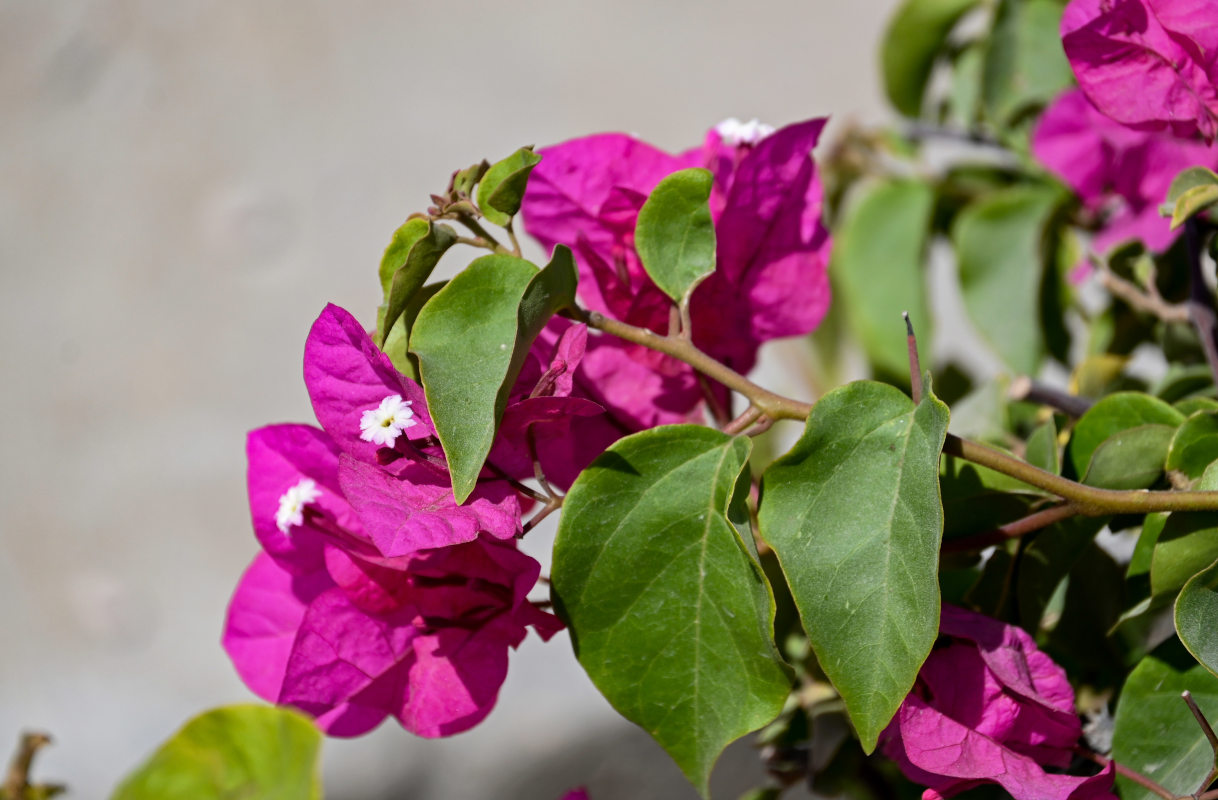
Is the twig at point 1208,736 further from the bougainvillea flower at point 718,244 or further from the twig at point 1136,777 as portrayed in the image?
the bougainvillea flower at point 718,244

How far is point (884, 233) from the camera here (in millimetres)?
715

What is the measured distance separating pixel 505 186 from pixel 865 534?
0.50 ft

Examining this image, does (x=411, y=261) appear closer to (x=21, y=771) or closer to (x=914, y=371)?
(x=914, y=371)

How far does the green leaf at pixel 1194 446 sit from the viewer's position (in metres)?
0.35

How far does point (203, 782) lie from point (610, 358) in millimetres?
208

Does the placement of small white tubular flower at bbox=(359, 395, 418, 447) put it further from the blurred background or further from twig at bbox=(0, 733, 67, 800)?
the blurred background

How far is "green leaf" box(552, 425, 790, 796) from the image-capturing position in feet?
1.03

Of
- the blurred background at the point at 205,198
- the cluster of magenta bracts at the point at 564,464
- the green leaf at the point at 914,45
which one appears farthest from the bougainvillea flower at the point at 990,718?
the blurred background at the point at 205,198

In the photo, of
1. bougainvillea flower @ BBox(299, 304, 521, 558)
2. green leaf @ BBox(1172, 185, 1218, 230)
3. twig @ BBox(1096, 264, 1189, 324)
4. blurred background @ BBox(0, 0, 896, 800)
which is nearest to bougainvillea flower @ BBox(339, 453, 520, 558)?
bougainvillea flower @ BBox(299, 304, 521, 558)

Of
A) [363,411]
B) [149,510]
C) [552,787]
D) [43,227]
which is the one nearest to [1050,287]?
[363,411]

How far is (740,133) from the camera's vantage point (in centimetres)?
42

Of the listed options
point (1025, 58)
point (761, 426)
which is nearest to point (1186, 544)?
point (761, 426)

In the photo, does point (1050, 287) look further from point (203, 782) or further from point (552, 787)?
point (552, 787)

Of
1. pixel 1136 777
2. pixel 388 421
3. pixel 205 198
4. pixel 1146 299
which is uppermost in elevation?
pixel 205 198
